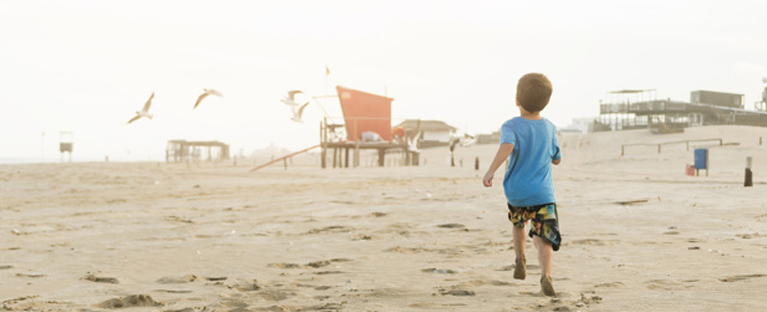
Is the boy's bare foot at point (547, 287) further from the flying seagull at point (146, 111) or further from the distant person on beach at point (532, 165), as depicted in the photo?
the flying seagull at point (146, 111)

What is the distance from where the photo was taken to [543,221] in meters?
4.30

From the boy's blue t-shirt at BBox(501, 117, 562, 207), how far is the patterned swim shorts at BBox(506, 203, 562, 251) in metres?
0.06

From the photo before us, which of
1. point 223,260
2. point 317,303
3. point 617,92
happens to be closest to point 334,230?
point 223,260

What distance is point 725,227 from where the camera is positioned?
282 inches

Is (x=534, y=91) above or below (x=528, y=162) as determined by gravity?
above

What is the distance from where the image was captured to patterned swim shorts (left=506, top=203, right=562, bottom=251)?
168 inches

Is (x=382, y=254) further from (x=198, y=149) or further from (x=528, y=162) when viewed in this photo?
(x=198, y=149)

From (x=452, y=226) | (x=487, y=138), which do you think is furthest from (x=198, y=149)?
(x=452, y=226)

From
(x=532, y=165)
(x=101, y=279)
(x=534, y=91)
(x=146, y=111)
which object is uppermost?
(x=146, y=111)

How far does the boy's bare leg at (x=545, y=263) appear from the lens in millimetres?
4094

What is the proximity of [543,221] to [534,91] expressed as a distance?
81 cm

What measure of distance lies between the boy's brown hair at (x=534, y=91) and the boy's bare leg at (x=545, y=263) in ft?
2.73

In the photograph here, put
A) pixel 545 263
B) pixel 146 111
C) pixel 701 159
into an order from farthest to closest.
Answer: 1. pixel 701 159
2. pixel 146 111
3. pixel 545 263

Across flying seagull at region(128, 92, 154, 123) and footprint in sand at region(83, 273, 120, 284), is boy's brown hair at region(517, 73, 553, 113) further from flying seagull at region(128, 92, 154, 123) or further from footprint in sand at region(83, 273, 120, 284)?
flying seagull at region(128, 92, 154, 123)
